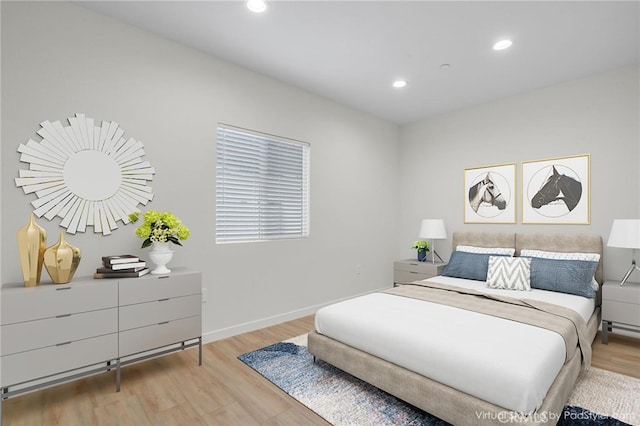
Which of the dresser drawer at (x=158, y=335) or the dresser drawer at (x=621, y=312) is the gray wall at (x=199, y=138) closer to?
the dresser drawer at (x=158, y=335)

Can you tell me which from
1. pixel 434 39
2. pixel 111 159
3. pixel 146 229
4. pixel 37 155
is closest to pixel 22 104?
pixel 37 155

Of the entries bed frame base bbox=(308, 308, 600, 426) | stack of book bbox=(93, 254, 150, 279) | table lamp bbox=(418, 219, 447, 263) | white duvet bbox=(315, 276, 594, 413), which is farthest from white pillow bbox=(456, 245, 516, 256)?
→ stack of book bbox=(93, 254, 150, 279)

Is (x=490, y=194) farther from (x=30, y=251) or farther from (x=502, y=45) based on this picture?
(x=30, y=251)

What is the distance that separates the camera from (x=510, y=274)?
3252 millimetres

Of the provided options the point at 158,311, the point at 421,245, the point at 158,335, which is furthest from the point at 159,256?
the point at 421,245

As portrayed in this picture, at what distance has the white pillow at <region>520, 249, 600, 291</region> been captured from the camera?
3209 mm

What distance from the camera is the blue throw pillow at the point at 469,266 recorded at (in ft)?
12.0

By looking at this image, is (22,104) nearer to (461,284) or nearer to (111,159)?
(111,159)

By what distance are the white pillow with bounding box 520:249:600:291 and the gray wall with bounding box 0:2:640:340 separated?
272 millimetres

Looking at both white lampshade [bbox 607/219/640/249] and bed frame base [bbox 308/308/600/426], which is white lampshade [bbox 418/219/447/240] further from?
bed frame base [bbox 308/308/600/426]

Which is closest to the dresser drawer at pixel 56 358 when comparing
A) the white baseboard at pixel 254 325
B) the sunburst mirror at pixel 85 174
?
the sunburst mirror at pixel 85 174

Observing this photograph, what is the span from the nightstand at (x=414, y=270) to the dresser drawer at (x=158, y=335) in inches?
116

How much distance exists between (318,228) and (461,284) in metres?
1.83

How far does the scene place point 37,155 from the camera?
2.22 m
